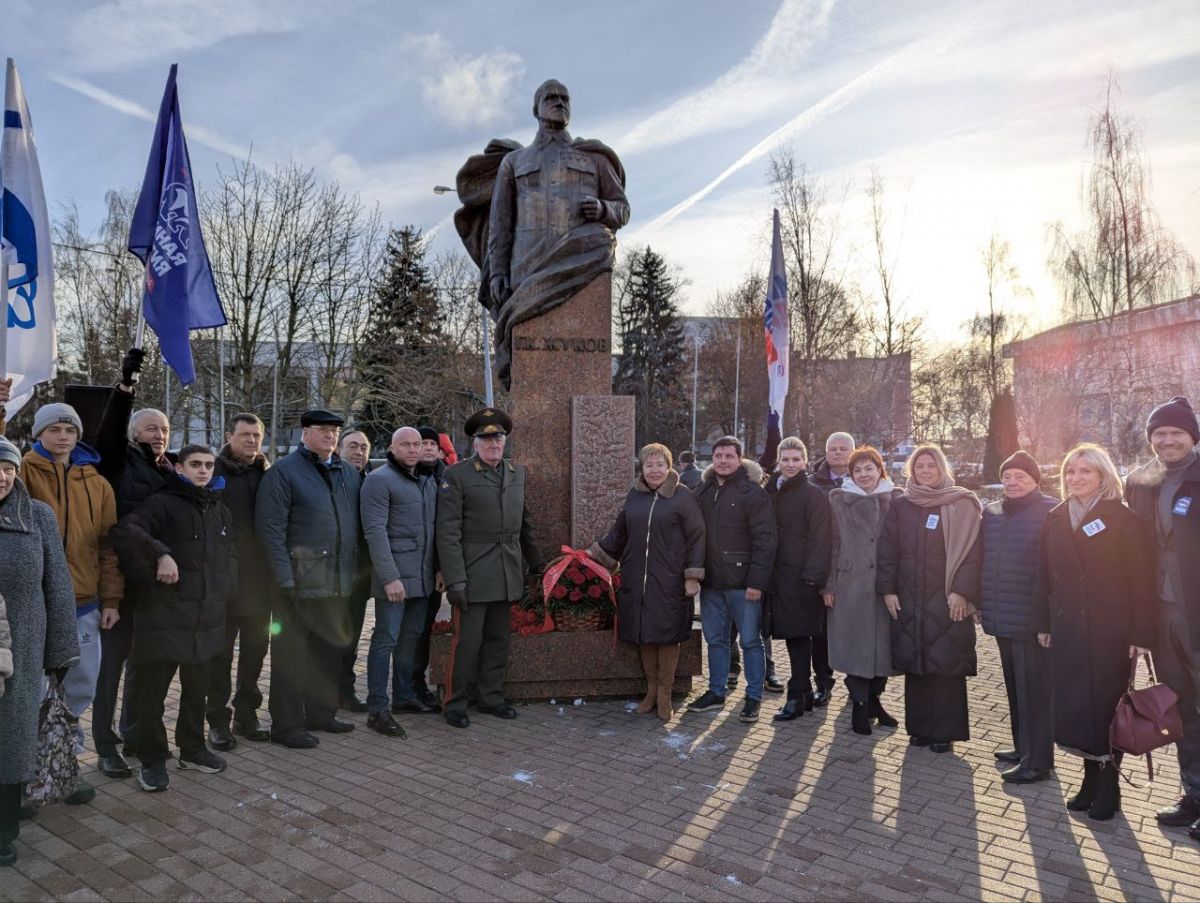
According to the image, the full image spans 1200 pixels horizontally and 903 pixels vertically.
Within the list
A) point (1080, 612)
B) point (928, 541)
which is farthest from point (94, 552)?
point (1080, 612)

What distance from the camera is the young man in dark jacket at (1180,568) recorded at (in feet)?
13.5

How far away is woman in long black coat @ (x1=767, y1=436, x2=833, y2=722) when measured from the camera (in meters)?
5.86

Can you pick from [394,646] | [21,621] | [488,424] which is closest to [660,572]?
[488,424]

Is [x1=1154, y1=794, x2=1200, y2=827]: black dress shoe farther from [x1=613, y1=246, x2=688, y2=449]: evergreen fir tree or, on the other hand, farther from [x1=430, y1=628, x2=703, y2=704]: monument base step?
[x1=613, y1=246, x2=688, y2=449]: evergreen fir tree

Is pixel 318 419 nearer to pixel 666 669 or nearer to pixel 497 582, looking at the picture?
pixel 497 582

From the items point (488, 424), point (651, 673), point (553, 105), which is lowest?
point (651, 673)

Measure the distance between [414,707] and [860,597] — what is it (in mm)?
3204

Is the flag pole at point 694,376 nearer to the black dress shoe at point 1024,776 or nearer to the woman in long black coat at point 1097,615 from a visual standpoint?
the black dress shoe at point 1024,776

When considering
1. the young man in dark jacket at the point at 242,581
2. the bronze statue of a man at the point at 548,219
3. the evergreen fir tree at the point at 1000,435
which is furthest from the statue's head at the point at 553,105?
the evergreen fir tree at the point at 1000,435

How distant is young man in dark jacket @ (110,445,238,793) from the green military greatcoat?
1.42m

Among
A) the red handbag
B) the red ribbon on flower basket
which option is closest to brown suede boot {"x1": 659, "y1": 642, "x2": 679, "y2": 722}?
the red ribbon on flower basket

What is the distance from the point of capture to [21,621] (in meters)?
3.68

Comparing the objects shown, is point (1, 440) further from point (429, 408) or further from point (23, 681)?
point (429, 408)

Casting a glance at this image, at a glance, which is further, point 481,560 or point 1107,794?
point 481,560
